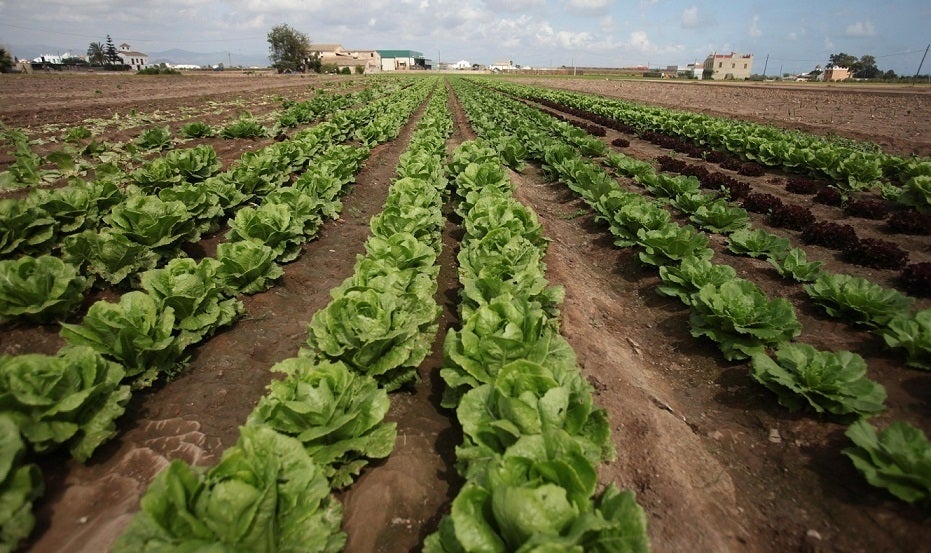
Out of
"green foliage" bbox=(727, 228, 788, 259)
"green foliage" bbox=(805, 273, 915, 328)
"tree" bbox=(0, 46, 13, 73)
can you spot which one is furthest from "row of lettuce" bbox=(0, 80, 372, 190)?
"tree" bbox=(0, 46, 13, 73)

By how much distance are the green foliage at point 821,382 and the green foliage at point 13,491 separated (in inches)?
255

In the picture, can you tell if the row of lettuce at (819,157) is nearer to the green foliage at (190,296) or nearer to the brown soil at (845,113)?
the brown soil at (845,113)

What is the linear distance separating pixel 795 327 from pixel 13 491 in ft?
24.9

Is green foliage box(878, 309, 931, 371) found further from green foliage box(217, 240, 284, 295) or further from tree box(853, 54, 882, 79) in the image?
tree box(853, 54, 882, 79)

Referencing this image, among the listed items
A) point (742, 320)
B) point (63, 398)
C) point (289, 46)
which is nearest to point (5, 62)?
point (289, 46)

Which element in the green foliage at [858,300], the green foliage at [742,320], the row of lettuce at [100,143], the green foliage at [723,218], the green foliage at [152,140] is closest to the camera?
the green foliage at [742,320]

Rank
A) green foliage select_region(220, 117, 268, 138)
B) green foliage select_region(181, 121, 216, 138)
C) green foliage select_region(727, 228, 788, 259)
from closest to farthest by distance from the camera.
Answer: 1. green foliage select_region(727, 228, 788, 259)
2. green foliage select_region(181, 121, 216, 138)
3. green foliage select_region(220, 117, 268, 138)

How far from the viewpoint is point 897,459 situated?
136 inches

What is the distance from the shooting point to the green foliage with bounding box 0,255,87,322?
199 inches

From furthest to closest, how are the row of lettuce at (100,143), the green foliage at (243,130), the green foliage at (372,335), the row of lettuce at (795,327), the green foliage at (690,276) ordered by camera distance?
1. the green foliage at (243,130)
2. the row of lettuce at (100,143)
3. the green foliage at (690,276)
4. the green foliage at (372,335)
5. the row of lettuce at (795,327)

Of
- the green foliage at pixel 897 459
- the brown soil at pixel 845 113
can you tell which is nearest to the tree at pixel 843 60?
the brown soil at pixel 845 113

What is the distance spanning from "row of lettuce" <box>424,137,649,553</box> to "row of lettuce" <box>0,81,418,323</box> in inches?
Result: 155

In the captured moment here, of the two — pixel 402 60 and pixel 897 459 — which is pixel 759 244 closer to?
pixel 897 459

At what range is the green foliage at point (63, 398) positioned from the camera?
3.46 metres
